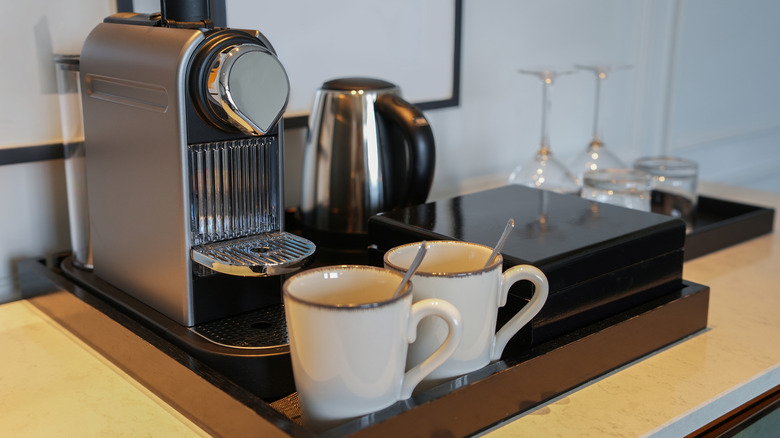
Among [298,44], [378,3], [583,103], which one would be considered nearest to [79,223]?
[298,44]

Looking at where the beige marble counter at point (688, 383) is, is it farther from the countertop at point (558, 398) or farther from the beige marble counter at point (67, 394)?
the beige marble counter at point (67, 394)

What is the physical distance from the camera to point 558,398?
1.82 ft

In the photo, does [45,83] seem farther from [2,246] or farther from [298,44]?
[298,44]

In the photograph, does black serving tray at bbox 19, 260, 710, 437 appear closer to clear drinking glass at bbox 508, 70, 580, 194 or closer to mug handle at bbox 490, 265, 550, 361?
mug handle at bbox 490, 265, 550, 361

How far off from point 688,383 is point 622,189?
323 millimetres

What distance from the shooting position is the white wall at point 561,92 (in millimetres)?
709

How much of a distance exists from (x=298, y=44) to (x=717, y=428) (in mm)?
564

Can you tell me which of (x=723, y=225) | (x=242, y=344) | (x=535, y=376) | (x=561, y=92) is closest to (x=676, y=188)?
(x=723, y=225)

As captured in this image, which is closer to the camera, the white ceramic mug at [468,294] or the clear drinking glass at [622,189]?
the white ceramic mug at [468,294]

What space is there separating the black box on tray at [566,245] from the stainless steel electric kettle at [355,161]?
84 mm

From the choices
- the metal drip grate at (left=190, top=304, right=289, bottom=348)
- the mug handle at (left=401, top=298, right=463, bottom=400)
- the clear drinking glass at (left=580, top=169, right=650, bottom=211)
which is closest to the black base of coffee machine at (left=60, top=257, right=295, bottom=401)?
the metal drip grate at (left=190, top=304, right=289, bottom=348)

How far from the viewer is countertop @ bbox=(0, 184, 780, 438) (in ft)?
1.69

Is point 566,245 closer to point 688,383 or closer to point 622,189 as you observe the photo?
point 688,383

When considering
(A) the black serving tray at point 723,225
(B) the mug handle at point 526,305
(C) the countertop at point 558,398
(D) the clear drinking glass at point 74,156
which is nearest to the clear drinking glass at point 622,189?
(A) the black serving tray at point 723,225
